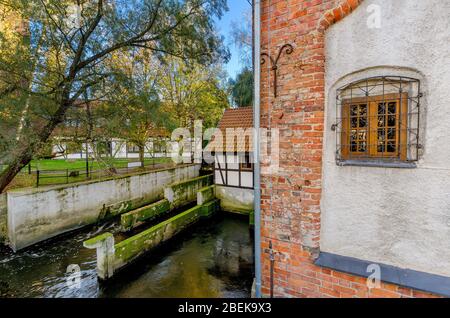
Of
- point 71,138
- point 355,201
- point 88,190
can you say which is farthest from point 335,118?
point 88,190

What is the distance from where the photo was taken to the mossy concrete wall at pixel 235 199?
30.4 feet

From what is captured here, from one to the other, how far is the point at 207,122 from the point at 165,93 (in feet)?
11.5

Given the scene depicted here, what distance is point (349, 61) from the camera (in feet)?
7.60

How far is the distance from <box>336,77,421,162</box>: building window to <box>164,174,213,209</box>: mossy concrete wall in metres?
7.75

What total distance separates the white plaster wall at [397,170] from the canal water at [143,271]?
10.3 feet

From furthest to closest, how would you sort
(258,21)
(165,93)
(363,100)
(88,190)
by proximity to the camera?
1. (165,93)
2. (88,190)
3. (258,21)
4. (363,100)

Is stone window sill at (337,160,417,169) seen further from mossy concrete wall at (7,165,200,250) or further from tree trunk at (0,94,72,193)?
mossy concrete wall at (7,165,200,250)

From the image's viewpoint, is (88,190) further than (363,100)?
Yes

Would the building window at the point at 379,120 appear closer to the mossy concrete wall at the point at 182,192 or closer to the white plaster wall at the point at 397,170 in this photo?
the white plaster wall at the point at 397,170

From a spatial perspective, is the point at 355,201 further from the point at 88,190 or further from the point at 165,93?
the point at 165,93

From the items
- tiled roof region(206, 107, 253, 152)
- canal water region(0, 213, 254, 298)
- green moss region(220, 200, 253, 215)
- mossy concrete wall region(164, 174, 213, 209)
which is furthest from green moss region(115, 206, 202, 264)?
tiled roof region(206, 107, 253, 152)

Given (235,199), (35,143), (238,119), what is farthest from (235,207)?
(35,143)

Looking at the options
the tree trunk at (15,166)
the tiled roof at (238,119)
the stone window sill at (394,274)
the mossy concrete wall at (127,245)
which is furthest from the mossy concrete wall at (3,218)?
the stone window sill at (394,274)

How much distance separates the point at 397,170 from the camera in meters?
2.13
